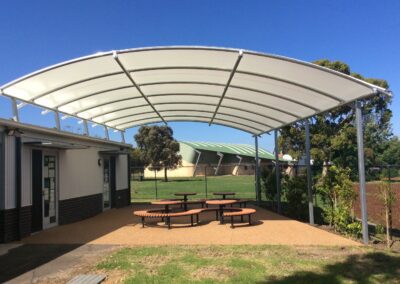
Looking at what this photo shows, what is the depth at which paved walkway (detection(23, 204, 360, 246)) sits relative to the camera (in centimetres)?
945

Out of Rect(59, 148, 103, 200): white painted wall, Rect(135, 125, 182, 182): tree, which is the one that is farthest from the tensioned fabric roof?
Rect(135, 125, 182, 182): tree

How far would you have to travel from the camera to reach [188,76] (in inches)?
435

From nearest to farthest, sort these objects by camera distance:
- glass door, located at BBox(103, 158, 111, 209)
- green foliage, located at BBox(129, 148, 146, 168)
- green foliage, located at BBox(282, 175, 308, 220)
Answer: green foliage, located at BBox(282, 175, 308, 220)
glass door, located at BBox(103, 158, 111, 209)
green foliage, located at BBox(129, 148, 146, 168)

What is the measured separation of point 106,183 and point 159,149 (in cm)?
Result: 3359

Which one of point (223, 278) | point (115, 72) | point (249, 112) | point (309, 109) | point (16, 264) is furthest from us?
point (249, 112)

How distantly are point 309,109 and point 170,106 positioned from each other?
5.67 metres

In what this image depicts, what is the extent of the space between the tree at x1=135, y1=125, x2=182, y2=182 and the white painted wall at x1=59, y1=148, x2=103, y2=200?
34176 millimetres

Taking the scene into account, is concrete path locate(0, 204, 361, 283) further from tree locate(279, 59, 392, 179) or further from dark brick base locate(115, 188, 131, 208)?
tree locate(279, 59, 392, 179)

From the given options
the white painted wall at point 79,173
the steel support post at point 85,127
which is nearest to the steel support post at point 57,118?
the white painted wall at point 79,173

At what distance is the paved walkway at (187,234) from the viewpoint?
9445mm

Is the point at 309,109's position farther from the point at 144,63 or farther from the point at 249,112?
the point at 144,63

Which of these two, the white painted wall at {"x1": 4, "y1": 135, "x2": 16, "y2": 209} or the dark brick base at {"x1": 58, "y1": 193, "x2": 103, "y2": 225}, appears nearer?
the white painted wall at {"x1": 4, "y1": 135, "x2": 16, "y2": 209}

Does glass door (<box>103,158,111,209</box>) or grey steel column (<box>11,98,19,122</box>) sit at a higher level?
grey steel column (<box>11,98,19,122</box>)

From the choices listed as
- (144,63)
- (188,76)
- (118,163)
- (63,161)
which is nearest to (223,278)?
(144,63)
